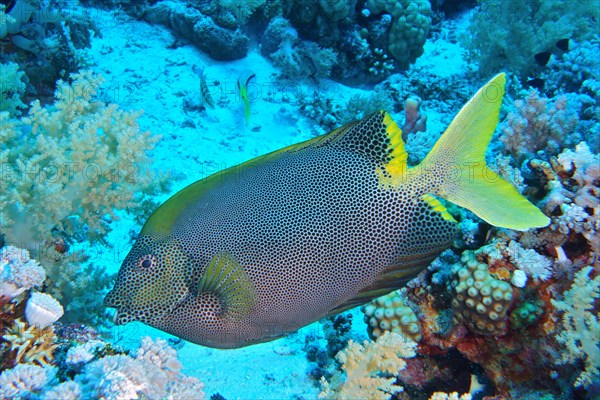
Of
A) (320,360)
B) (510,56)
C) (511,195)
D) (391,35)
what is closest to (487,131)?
(511,195)

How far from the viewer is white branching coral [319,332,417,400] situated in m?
2.13

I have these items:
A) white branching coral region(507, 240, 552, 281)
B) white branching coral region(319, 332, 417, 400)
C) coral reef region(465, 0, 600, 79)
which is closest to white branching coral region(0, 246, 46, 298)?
white branching coral region(319, 332, 417, 400)

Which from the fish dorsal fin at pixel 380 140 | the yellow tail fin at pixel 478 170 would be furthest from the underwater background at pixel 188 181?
the fish dorsal fin at pixel 380 140

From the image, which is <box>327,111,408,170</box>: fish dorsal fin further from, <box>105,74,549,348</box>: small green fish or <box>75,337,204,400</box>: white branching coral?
<box>75,337,204,400</box>: white branching coral

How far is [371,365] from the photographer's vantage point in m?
2.19

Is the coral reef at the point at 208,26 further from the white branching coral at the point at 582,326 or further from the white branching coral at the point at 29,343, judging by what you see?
the white branching coral at the point at 582,326

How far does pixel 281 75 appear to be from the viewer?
753cm

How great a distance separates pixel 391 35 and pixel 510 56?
2.55m

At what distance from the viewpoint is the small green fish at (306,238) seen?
1983mm

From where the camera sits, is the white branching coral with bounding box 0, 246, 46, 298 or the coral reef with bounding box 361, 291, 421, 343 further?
the coral reef with bounding box 361, 291, 421, 343

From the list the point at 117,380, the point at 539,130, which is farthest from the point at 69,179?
the point at 539,130

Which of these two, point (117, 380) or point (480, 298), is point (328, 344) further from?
point (117, 380)

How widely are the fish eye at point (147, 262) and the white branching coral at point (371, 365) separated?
1.14m

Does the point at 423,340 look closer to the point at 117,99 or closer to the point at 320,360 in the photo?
the point at 320,360
